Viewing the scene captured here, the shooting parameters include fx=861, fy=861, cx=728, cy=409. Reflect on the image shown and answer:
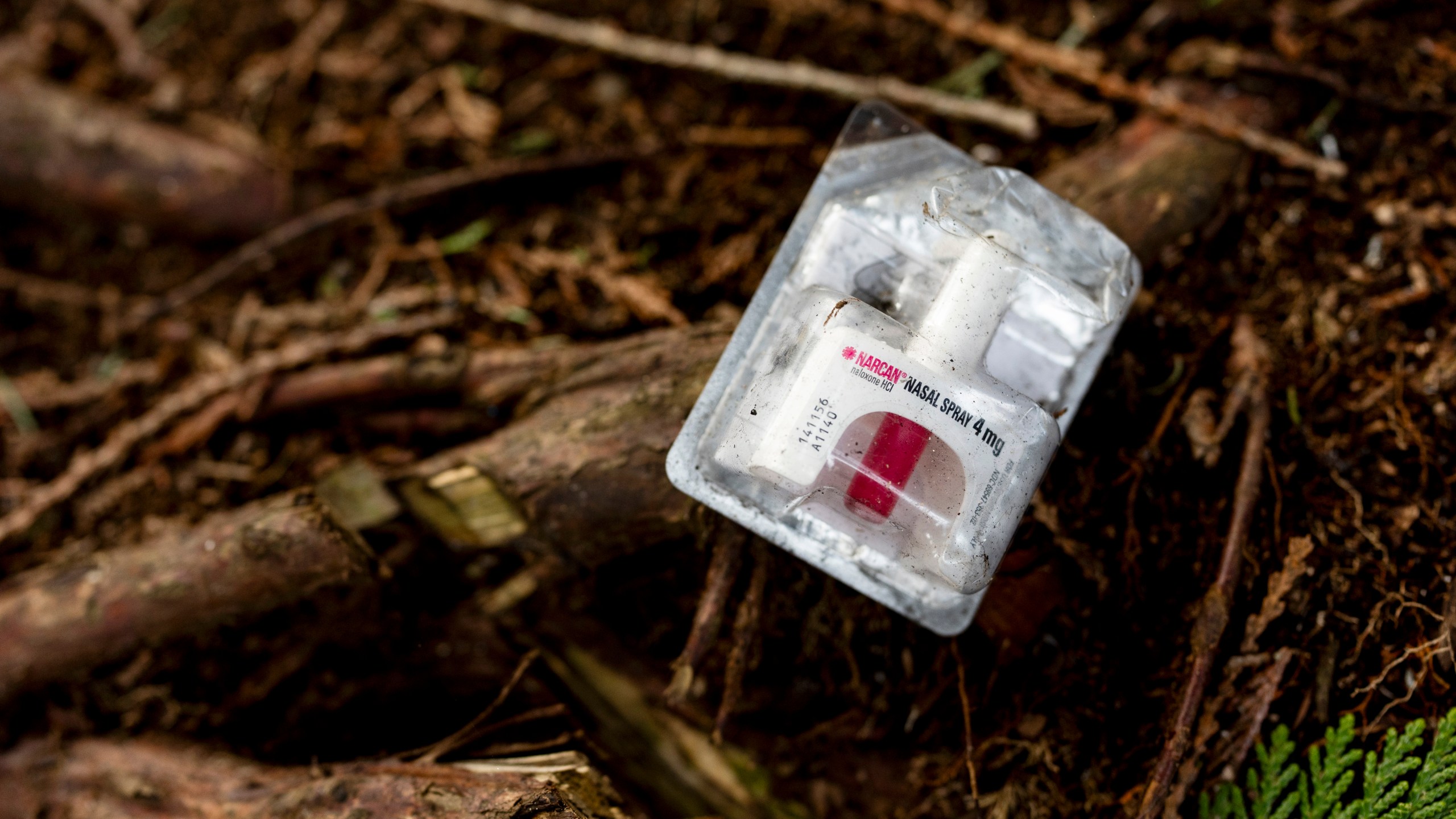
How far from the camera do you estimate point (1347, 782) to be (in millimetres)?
1442

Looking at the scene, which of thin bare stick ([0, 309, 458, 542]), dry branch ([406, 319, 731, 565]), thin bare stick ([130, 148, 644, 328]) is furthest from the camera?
thin bare stick ([130, 148, 644, 328])

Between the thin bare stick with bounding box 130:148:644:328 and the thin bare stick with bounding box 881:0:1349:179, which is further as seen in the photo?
the thin bare stick with bounding box 130:148:644:328

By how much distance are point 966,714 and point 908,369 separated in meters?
0.77

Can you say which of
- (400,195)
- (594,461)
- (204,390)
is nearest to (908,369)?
(594,461)

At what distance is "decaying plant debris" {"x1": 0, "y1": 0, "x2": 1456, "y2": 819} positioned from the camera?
1.64m

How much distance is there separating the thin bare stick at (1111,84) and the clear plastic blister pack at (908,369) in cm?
54

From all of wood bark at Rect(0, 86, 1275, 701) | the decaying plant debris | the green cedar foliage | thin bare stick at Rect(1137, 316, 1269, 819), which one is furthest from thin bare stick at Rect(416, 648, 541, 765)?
the green cedar foliage

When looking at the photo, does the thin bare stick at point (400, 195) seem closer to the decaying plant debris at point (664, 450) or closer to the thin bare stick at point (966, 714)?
the decaying plant debris at point (664, 450)

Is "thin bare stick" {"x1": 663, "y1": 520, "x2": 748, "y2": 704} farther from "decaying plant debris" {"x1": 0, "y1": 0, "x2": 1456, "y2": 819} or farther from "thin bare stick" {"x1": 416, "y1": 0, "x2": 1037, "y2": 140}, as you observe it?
"thin bare stick" {"x1": 416, "y1": 0, "x2": 1037, "y2": 140}

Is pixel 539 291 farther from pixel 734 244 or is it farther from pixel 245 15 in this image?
pixel 245 15

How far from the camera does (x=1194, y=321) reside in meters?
1.84

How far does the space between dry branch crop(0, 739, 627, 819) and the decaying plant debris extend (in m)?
0.01

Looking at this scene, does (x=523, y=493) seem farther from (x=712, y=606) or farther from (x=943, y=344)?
(x=943, y=344)

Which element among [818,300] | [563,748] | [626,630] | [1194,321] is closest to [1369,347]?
[1194,321]
